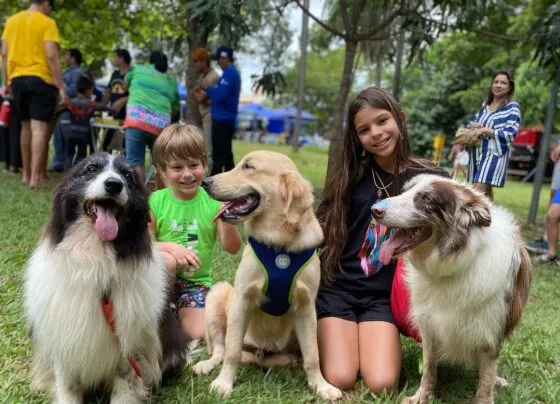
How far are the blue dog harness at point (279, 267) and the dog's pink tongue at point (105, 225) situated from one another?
2.76 feet

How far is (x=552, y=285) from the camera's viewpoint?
537 centimetres

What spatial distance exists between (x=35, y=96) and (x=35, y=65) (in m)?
0.43

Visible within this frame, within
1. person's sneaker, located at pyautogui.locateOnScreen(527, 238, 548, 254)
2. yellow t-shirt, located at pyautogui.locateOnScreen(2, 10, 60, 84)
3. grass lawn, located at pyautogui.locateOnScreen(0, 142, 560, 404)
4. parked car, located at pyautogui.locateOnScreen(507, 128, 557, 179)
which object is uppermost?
yellow t-shirt, located at pyautogui.locateOnScreen(2, 10, 60, 84)

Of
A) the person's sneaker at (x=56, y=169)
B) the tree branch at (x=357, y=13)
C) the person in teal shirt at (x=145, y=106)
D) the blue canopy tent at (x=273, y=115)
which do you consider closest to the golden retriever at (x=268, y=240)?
the person in teal shirt at (x=145, y=106)

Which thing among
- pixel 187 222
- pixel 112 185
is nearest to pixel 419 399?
pixel 187 222

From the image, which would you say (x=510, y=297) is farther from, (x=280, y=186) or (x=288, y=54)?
(x=288, y=54)

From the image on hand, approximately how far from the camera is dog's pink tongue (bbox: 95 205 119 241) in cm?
211

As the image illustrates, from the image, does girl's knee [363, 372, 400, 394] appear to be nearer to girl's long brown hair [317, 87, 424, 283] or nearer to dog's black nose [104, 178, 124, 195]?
girl's long brown hair [317, 87, 424, 283]

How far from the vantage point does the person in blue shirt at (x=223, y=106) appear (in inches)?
314

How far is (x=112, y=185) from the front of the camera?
208 centimetres

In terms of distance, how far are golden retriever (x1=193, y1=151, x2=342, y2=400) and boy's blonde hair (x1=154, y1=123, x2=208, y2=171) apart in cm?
57

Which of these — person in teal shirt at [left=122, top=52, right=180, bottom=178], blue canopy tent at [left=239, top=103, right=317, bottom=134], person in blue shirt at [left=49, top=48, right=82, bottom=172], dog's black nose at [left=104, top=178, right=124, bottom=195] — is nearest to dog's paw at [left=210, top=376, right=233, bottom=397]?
dog's black nose at [left=104, top=178, right=124, bottom=195]

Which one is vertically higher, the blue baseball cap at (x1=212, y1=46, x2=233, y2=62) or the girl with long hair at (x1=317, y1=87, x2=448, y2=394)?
the blue baseball cap at (x1=212, y1=46, x2=233, y2=62)

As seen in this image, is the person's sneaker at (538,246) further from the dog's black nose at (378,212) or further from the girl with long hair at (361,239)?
the dog's black nose at (378,212)
